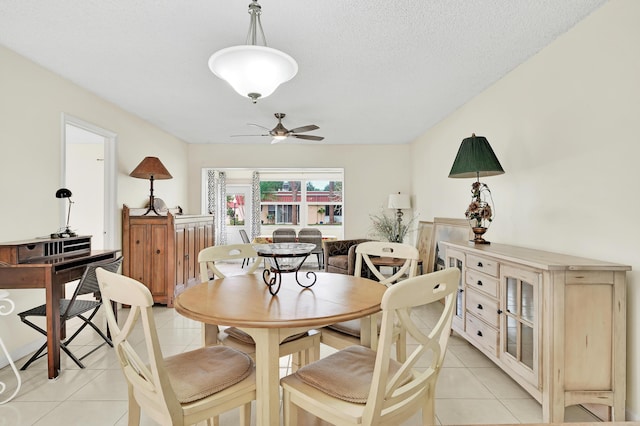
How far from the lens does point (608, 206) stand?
6.36ft

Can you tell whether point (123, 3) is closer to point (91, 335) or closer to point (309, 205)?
point (91, 335)

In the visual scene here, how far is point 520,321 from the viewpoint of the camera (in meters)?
2.04

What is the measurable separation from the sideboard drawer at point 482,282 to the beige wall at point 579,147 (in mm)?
527

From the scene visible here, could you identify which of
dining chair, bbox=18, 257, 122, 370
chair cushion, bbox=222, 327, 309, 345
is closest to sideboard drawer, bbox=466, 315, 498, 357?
chair cushion, bbox=222, 327, 309, 345

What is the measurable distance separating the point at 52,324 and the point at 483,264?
10.6 feet

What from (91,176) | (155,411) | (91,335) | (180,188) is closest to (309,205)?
(180,188)

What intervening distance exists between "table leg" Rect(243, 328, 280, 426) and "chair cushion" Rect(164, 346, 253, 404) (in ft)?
0.42

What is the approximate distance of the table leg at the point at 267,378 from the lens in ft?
4.29

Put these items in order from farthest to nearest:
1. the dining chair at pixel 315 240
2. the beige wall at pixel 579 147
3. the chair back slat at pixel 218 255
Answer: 1. the dining chair at pixel 315 240
2. the chair back slat at pixel 218 255
3. the beige wall at pixel 579 147

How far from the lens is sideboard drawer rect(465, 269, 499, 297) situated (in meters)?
2.30

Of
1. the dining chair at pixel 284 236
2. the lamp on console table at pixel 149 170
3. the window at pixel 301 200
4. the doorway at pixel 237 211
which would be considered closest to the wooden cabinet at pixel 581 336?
the lamp on console table at pixel 149 170

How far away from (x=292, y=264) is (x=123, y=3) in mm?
1906

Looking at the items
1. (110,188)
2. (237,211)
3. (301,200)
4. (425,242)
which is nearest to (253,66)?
(110,188)

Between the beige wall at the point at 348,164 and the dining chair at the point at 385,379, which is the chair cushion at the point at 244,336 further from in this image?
the beige wall at the point at 348,164
